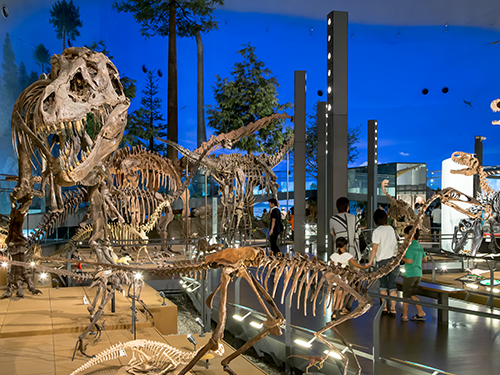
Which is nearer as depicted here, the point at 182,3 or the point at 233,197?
the point at 233,197

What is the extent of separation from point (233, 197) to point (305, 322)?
20.9 feet

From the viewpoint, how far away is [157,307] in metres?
5.05

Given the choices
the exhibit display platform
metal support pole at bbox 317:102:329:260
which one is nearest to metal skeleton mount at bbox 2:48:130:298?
the exhibit display platform

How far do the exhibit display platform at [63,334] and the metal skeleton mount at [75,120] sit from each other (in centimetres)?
91

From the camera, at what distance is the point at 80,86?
3.73m

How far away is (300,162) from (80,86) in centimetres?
392

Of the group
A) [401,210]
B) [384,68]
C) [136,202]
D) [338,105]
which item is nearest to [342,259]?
[338,105]

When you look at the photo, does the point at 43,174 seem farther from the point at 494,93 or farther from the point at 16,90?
the point at 494,93

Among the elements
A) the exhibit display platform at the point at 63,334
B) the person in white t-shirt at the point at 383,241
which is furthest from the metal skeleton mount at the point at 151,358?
the person in white t-shirt at the point at 383,241

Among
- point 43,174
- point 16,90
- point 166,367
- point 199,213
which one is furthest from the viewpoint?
point 199,213

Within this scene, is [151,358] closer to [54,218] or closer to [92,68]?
[92,68]

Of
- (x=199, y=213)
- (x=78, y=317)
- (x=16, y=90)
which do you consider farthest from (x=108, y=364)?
(x=16, y=90)

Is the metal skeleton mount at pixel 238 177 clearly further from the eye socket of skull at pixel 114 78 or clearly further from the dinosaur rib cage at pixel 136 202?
the eye socket of skull at pixel 114 78

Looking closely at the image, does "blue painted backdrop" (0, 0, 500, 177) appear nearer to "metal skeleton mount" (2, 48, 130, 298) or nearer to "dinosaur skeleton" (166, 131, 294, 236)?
"dinosaur skeleton" (166, 131, 294, 236)
